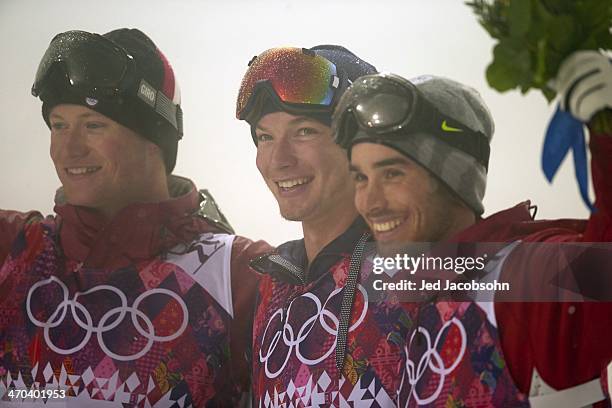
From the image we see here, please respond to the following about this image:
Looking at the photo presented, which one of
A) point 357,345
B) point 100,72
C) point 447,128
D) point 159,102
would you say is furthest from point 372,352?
point 100,72

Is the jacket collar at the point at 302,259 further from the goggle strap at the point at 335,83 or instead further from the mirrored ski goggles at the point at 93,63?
the mirrored ski goggles at the point at 93,63

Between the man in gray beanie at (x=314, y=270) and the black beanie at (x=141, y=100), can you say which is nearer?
the man in gray beanie at (x=314, y=270)

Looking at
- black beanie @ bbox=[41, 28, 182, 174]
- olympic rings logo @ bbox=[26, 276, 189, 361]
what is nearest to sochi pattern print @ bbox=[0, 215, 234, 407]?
olympic rings logo @ bbox=[26, 276, 189, 361]

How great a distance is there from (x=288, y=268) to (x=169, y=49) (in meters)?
0.70

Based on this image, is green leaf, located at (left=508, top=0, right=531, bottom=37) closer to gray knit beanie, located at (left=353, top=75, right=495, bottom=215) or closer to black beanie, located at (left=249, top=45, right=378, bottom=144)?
gray knit beanie, located at (left=353, top=75, right=495, bottom=215)

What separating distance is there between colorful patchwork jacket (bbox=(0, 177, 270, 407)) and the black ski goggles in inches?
9.4

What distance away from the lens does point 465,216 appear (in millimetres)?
2098

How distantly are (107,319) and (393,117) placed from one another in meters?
0.93

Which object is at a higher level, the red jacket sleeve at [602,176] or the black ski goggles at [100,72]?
the black ski goggles at [100,72]

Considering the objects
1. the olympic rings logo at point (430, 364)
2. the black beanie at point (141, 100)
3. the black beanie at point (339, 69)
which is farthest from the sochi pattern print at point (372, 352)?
the black beanie at point (141, 100)

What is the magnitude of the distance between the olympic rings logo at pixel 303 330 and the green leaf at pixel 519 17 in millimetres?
781

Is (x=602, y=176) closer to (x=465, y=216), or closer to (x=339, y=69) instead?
(x=465, y=216)

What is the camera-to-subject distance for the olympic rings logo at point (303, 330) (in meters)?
2.18

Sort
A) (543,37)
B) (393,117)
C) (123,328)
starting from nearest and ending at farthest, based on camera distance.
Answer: (543,37) → (393,117) → (123,328)
